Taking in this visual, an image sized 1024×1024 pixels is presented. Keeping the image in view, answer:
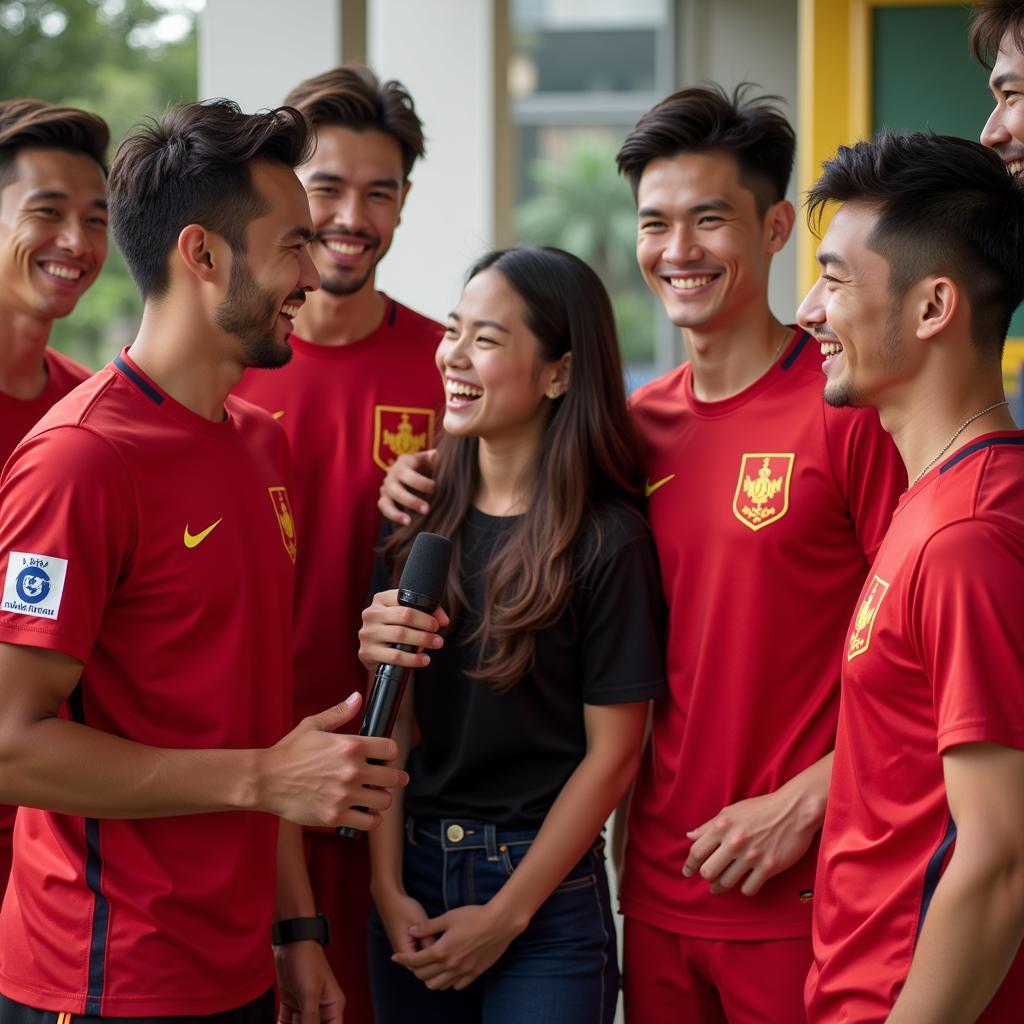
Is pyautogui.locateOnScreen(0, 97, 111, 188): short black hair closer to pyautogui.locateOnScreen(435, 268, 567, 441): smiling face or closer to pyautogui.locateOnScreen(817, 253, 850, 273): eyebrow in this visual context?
pyautogui.locateOnScreen(435, 268, 567, 441): smiling face

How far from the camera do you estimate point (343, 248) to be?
3.23m

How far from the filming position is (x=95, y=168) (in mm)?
3254

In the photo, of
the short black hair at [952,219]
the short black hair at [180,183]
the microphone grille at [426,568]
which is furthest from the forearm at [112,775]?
the short black hair at [952,219]

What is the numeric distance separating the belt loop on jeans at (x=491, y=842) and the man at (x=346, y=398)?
1.65 feet

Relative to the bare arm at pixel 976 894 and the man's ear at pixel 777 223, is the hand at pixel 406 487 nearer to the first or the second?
the man's ear at pixel 777 223

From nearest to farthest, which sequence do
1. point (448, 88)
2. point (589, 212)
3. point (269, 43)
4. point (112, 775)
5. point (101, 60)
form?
point (112, 775)
point (269, 43)
point (448, 88)
point (101, 60)
point (589, 212)

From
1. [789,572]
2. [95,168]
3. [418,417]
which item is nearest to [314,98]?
[95,168]

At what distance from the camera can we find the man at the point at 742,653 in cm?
257

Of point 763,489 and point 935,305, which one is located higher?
Result: point 935,305

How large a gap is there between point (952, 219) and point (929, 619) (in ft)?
2.13

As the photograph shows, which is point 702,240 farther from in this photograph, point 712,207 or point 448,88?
point 448,88

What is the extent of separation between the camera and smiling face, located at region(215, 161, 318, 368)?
92.7 inches

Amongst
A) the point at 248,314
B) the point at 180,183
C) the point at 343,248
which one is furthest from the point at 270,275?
the point at 343,248

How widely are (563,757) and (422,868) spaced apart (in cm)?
35
